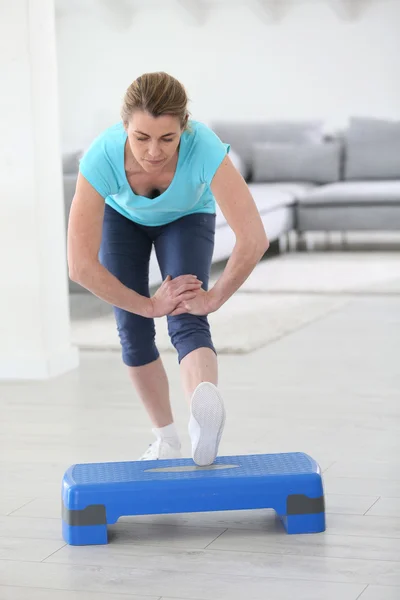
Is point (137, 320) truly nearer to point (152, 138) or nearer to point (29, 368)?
point (152, 138)

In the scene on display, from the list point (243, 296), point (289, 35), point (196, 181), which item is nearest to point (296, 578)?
point (196, 181)

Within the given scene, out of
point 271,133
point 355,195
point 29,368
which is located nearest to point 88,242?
point 29,368

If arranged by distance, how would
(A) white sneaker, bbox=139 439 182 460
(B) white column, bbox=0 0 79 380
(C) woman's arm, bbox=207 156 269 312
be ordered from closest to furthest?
(C) woman's arm, bbox=207 156 269 312, (A) white sneaker, bbox=139 439 182 460, (B) white column, bbox=0 0 79 380

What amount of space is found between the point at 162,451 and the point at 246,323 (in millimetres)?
2234

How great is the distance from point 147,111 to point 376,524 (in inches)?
36.9

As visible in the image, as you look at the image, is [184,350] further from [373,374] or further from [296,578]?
[373,374]

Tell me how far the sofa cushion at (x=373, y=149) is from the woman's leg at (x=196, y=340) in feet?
17.9

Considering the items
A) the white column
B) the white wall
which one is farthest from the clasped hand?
the white wall

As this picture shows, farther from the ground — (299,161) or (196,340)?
(196,340)

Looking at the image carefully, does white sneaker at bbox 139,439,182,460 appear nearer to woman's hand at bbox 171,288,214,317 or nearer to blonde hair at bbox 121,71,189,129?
woman's hand at bbox 171,288,214,317

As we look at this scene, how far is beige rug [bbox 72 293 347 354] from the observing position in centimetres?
427

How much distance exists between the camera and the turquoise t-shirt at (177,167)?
208 cm

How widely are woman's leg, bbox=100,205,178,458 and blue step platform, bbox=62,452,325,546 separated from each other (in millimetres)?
428

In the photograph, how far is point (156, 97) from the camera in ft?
6.42
